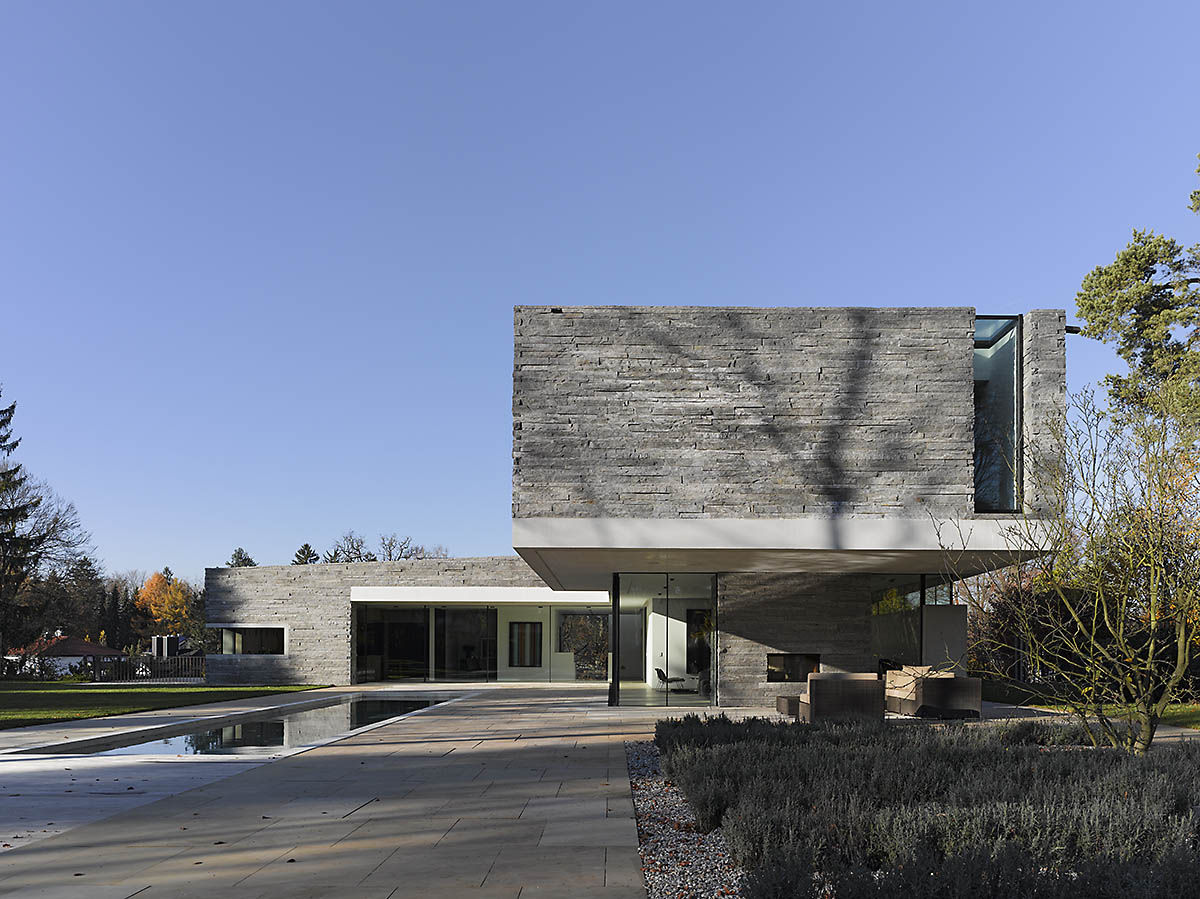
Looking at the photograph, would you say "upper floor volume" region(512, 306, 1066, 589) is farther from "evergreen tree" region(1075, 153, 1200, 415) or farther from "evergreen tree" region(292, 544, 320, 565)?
"evergreen tree" region(292, 544, 320, 565)

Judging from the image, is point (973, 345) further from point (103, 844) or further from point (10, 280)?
point (10, 280)

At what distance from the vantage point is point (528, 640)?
98.3 feet

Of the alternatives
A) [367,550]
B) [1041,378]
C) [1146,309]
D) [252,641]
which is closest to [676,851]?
[1041,378]

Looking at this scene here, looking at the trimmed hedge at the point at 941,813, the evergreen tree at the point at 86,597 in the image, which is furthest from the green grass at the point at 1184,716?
the evergreen tree at the point at 86,597

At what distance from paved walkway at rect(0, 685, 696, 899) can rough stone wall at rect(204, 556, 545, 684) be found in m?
17.7

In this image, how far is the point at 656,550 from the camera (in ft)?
45.9

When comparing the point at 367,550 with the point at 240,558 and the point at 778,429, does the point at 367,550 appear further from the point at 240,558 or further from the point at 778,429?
the point at 778,429

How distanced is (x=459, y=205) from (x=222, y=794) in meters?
21.4

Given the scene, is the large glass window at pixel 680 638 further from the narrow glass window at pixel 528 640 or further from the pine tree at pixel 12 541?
the pine tree at pixel 12 541

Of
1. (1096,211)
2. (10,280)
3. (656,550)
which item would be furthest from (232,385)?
(1096,211)

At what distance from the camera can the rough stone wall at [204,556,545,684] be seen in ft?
94.7

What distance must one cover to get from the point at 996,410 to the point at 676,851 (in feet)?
33.9

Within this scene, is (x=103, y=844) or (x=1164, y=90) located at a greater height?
(x=1164, y=90)

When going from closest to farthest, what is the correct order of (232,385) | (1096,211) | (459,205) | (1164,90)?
(1164,90) → (1096,211) → (459,205) → (232,385)
